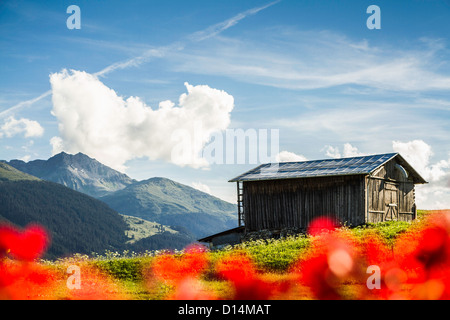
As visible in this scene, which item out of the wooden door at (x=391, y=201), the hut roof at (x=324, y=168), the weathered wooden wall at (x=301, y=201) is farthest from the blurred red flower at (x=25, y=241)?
the wooden door at (x=391, y=201)

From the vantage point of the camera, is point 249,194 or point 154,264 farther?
point 249,194

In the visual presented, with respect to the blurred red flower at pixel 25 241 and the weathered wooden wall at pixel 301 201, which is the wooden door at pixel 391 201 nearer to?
the weathered wooden wall at pixel 301 201

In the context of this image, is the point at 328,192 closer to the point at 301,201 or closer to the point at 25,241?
the point at 301,201

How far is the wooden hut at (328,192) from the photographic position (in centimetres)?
3825

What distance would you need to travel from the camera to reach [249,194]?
143 ft

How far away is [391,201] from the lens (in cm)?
4181

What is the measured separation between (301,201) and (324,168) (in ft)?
11.8

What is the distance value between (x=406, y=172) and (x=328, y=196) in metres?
10.9

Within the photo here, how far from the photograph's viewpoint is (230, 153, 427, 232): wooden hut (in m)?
38.2

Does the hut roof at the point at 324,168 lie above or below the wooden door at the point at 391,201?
above

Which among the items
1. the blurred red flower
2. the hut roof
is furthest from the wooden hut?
the blurred red flower

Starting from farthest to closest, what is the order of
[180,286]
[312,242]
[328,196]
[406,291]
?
[328,196] < [312,242] < [180,286] < [406,291]
